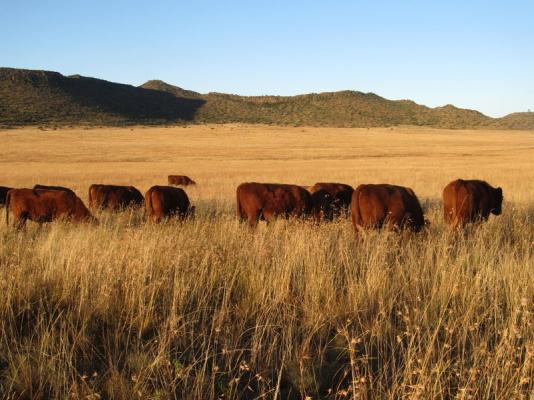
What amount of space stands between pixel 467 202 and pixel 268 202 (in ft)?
13.5

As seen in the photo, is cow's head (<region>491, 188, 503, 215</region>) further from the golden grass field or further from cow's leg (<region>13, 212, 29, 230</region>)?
cow's leg (<region>13, 212, 29, 230</region>)

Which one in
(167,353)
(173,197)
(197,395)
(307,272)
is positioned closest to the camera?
(197,395)

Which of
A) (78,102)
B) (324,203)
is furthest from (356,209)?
(78,102)

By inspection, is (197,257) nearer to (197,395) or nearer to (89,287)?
(89,287)

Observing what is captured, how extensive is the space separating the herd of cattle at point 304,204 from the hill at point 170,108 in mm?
69004

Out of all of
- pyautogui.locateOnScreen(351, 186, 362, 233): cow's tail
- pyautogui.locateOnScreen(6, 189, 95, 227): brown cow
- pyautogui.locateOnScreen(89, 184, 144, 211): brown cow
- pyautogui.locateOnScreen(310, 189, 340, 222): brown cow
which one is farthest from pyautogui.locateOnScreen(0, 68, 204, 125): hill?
pyautogui.locateOnScreen(351, 186, 362, 233): cow's tail

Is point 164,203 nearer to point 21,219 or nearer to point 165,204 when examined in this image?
point 165,204

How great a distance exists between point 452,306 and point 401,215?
167 inches

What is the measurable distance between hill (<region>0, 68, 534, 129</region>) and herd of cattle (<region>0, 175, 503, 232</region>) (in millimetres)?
69004

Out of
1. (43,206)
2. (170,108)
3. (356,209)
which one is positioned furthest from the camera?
(170,108)

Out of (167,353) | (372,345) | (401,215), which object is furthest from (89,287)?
(401,215)

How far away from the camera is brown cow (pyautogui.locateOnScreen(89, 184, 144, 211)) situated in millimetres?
14664

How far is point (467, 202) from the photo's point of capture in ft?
33.7

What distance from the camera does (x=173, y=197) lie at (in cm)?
1209
